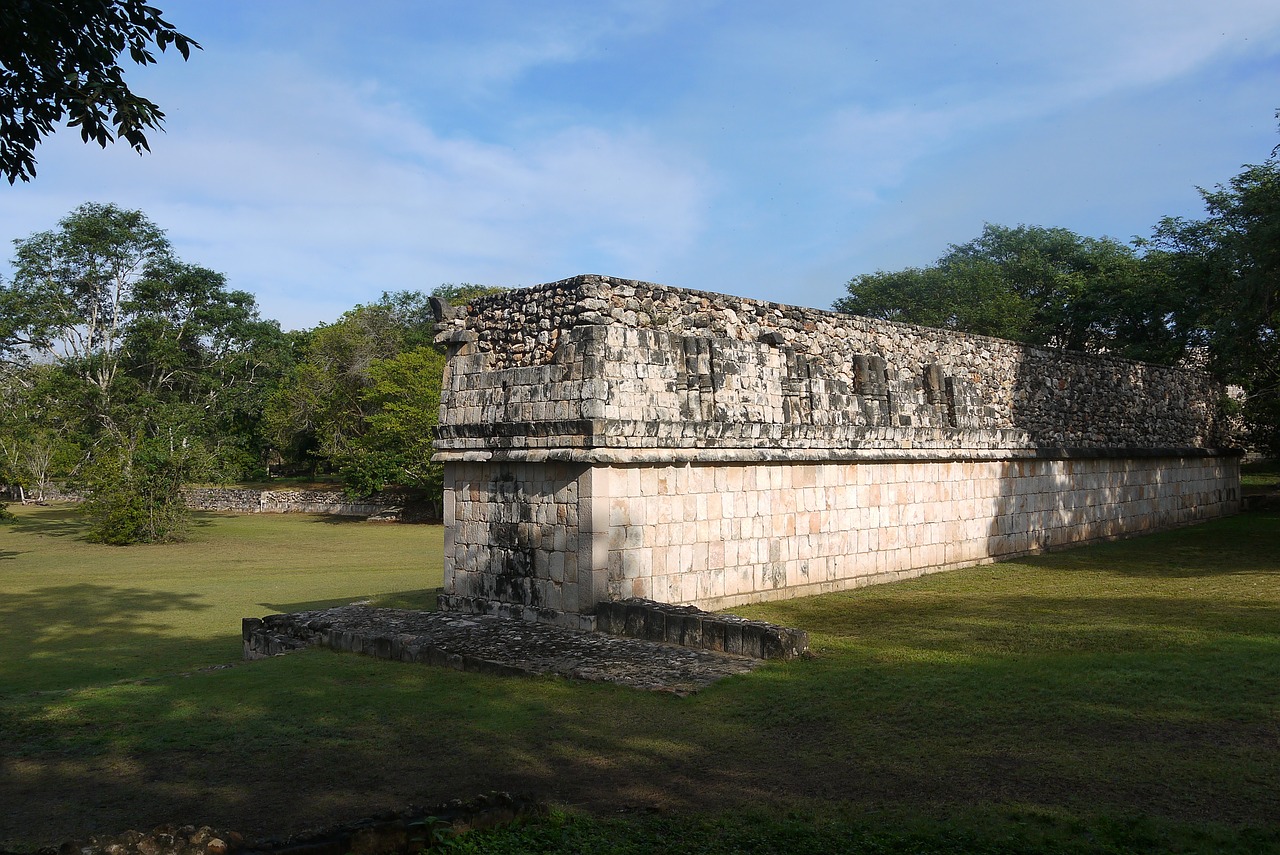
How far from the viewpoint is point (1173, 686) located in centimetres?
621

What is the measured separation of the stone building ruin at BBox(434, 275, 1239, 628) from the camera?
9008 millimetres

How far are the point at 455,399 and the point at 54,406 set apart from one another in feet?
89.4

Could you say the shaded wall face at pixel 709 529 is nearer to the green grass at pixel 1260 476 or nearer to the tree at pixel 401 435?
the green grass at pixel 1260 476

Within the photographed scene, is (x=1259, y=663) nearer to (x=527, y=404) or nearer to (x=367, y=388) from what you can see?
(x=527, y=404)

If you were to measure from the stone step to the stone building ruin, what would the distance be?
279 millimetres

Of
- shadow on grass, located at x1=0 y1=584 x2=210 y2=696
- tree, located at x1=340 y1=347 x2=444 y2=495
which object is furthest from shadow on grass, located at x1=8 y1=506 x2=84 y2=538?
shadow on grass, located at x1=0 y1=584 x2=210 y2=696

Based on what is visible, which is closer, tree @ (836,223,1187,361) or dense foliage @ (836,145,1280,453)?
dense foliage @ (836,145,1280,453)

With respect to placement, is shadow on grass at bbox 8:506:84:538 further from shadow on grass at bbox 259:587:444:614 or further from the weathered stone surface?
the weathered stone surface

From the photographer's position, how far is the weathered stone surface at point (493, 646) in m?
7.16

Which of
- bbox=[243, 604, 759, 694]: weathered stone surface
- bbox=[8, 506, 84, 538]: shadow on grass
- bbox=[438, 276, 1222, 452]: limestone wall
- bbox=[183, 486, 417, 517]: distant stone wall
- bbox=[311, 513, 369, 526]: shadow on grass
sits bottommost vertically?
bbox=[243, 604, 759, 694]: weathered stone surface

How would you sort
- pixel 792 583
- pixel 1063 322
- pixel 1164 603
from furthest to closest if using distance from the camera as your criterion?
pixel 1063 322, pixel 792 583, pixel 1164 603

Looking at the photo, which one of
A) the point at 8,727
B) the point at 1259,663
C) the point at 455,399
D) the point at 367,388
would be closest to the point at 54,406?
the point at 367,388

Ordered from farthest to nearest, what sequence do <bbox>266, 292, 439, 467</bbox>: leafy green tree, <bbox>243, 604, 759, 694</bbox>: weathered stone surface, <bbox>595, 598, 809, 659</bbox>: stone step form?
1. <bbox>266, 292, 439, 467</bbox>: leafy green tree
2. <bbox>595, 598, 809, 659</bbox>: stone step
3. <bbox>243, 604, 759, 694</bbox>: weathered stone surface

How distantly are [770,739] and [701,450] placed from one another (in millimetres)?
4431
